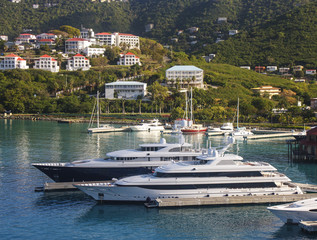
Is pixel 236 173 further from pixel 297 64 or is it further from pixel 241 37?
pixel 241 37

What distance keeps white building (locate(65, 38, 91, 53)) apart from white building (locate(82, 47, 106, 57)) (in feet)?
6.53

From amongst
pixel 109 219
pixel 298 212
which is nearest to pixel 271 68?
pixel 298 212

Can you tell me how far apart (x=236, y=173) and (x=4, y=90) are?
10715 cm

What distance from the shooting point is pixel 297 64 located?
542ft

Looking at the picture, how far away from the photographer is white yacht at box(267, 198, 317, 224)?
32.2m

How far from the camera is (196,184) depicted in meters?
37.5

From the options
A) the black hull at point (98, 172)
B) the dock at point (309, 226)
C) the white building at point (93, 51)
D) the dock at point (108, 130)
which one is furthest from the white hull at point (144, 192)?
the white building at point (93, 51)

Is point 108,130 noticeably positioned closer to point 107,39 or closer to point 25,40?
point 107,39

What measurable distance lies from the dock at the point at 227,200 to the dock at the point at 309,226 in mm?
5697

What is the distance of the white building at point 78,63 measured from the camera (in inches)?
6156

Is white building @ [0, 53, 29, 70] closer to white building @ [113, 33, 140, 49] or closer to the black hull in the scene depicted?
white building @ [113, 33, 140, 49]

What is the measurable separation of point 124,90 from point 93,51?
35112 mm

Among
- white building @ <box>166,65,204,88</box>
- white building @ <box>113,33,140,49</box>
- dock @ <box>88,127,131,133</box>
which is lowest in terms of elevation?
dock @ <box>88,127,131,133</box>

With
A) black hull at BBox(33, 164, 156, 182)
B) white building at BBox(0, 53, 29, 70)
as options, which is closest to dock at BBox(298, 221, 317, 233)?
black hull at BBox(33, 164, 156, 182)
